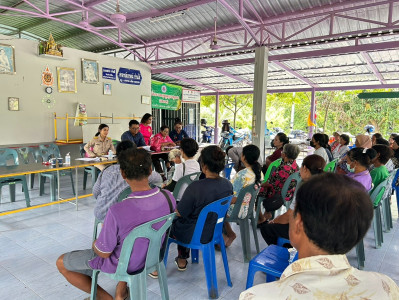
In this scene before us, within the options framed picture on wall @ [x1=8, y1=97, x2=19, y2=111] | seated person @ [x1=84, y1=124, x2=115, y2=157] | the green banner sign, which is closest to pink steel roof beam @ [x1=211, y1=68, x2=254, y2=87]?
the green banner sign

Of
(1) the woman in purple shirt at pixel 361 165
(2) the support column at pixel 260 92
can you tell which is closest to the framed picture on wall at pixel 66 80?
(2) the support column at pixel 260 92

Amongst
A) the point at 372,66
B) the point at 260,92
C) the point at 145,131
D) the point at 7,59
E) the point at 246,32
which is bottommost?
the point at 145,131

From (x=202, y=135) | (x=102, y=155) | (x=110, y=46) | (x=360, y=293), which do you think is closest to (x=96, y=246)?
(x=360, y=293)

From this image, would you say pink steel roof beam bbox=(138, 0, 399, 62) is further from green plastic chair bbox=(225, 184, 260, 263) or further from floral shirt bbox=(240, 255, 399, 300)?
floral shirt bbox=(240, 255, 399, 300)

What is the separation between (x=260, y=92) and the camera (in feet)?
24.9

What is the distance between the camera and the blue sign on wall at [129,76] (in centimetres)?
905

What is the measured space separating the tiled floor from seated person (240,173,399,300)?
1096mm

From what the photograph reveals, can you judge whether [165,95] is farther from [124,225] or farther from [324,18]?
[124,225]

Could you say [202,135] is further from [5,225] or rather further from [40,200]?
[5,225]

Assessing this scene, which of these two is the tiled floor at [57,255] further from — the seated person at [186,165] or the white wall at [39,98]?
the white wall at [39,98]

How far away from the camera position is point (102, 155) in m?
5.02

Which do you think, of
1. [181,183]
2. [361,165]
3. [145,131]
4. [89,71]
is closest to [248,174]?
[181,183]

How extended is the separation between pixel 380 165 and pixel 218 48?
4323 millimetres

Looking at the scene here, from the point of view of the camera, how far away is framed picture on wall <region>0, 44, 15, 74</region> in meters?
6.54
